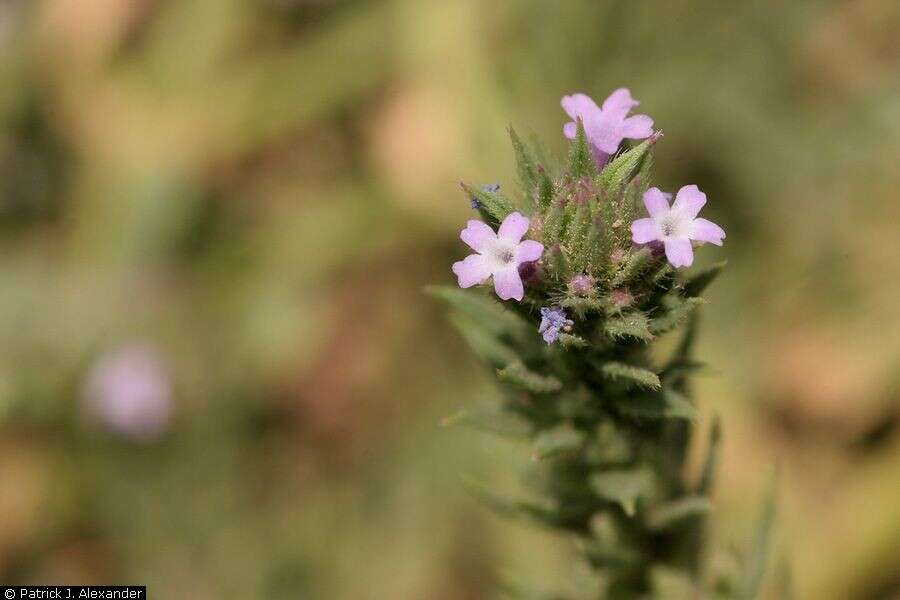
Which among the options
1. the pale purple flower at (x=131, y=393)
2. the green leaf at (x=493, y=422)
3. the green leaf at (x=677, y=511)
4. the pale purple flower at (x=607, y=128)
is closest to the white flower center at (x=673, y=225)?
the pale purple flower at (x=607, y=128)

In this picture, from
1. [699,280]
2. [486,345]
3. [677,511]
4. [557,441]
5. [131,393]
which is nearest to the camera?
[699,280]

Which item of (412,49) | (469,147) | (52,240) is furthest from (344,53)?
(52,240)

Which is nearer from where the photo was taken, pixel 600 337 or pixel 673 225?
pixel 673 225

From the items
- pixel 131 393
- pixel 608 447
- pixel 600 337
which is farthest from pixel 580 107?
pixel 131 393

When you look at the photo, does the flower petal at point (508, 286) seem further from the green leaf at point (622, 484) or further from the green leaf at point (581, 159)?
the green leaf at point (622, 484)

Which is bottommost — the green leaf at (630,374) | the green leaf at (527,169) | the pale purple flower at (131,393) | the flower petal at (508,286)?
the green leaf at (630,374)

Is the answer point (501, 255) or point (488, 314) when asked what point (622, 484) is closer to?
point (488, 314)
